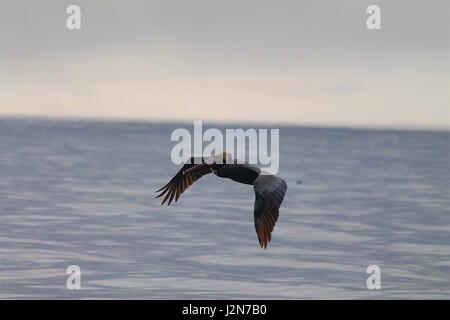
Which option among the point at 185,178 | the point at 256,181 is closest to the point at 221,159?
the point at 256,181

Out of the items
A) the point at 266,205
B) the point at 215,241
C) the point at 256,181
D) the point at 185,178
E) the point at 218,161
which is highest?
the point at 218,161

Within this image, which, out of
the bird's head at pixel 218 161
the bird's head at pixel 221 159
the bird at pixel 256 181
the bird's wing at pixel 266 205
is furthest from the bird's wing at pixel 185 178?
the bird's wing at pixel 266 205

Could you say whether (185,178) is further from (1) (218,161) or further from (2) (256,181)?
(2) (256,181)

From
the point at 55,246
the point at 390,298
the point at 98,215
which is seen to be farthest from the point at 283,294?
the point at 98,215

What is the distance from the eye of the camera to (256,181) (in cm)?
1332

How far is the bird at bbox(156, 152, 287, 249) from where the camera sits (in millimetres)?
12789

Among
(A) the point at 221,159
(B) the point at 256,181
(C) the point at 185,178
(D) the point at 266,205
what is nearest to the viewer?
(D) the point at 266,205

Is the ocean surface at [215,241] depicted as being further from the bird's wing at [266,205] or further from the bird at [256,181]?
the bird's wing at [266,205]

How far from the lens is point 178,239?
19.5m

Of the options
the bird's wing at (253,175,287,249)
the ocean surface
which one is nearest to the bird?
the bird's wing at (253,175,287,249)

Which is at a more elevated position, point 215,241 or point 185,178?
point 185,178

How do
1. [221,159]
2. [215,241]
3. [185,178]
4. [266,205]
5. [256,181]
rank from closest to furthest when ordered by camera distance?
1. [266,205]
2. [256,181]
3. [221,159]
4. [185,178]
5. [215,241]

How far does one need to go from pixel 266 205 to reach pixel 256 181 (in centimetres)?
54
